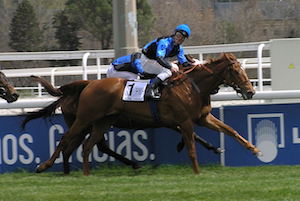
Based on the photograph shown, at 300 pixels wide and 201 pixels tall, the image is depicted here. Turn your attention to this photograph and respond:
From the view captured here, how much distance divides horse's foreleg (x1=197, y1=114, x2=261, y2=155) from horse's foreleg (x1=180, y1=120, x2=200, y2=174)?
361 mm

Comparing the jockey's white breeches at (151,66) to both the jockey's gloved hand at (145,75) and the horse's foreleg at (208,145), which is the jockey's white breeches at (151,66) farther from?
the horse's foreleg at (208,145)

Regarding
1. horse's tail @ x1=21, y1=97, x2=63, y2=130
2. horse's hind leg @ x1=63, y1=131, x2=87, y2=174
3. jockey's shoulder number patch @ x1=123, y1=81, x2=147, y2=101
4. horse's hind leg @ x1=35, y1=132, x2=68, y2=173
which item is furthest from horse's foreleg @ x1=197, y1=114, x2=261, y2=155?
horse's tail @ x1=21, y1=97, x2=63, y2=130

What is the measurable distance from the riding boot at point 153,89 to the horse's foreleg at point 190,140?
55cm

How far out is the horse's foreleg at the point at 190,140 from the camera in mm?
10016

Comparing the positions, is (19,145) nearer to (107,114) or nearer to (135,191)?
(107,114)

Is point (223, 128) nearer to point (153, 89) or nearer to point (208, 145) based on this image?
point (208, 145)

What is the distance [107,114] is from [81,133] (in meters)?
0.49

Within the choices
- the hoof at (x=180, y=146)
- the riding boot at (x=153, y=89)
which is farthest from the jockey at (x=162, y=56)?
the hoof at (x=180, y=146)

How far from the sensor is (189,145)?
10.1 metres

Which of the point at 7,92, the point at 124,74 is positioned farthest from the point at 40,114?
the point at 124,74

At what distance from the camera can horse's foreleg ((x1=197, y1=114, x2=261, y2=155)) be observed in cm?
1020

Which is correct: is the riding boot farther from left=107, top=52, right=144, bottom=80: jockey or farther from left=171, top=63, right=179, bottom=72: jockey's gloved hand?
left=107, top=52, right=144, bottom=80: jockey

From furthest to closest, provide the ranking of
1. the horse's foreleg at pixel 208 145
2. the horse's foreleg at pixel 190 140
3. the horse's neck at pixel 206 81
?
the horse's foreleg at pixel 208 145
the horse's neck at pixel 206 81
the horse's foreleg at pixel 190 140

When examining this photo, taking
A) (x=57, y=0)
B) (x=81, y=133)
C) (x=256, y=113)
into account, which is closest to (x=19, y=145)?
(x=81, y=133)
